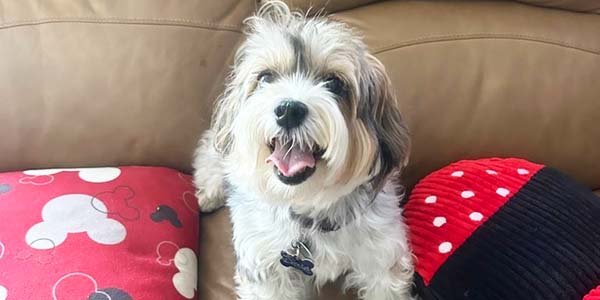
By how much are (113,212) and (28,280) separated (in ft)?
0.76

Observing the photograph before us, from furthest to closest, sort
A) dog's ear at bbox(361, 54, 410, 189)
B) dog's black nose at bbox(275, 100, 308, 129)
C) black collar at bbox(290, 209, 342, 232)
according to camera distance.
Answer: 1. black collar at bbox(290, 209, 342, 232)
2. dog's ear at bbox(361, 54, 410, 189)
3. dog's black nose at bbox(275, 100, 308, 129)

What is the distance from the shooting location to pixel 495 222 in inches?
56.1

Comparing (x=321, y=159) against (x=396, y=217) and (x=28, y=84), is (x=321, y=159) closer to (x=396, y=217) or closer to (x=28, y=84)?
(x=396, y=217)

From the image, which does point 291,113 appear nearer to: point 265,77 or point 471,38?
point 265,77

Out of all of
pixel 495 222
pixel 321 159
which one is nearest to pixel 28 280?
pixel 321 159

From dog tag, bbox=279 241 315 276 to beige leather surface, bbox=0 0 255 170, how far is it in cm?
42


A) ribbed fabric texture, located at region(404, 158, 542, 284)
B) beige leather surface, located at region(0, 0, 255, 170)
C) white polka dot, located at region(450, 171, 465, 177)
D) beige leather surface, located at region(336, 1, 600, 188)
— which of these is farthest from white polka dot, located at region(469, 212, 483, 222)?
beige leather surface, located at region(0, 0, 255, 170)

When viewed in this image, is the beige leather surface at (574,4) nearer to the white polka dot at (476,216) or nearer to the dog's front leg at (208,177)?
the white polka dot at (476,216)

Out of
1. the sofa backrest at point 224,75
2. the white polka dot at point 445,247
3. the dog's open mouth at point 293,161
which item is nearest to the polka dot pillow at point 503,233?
the white polka dot at point 445,247

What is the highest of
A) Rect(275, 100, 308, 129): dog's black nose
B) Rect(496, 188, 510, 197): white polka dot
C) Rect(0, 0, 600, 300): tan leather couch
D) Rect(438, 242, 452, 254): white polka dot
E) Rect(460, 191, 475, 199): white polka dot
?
Rect(275, 100, 308, 129): dog's black nose

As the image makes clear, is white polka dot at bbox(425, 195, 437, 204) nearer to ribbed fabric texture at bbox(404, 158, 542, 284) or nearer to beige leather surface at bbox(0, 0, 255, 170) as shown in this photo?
ribbed fabric texture at bbox(404, 158, 542, 284)

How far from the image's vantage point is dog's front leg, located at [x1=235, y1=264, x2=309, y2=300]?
1431 mm

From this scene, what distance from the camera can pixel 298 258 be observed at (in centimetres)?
138

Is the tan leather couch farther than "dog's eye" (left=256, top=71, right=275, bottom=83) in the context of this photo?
Yes
